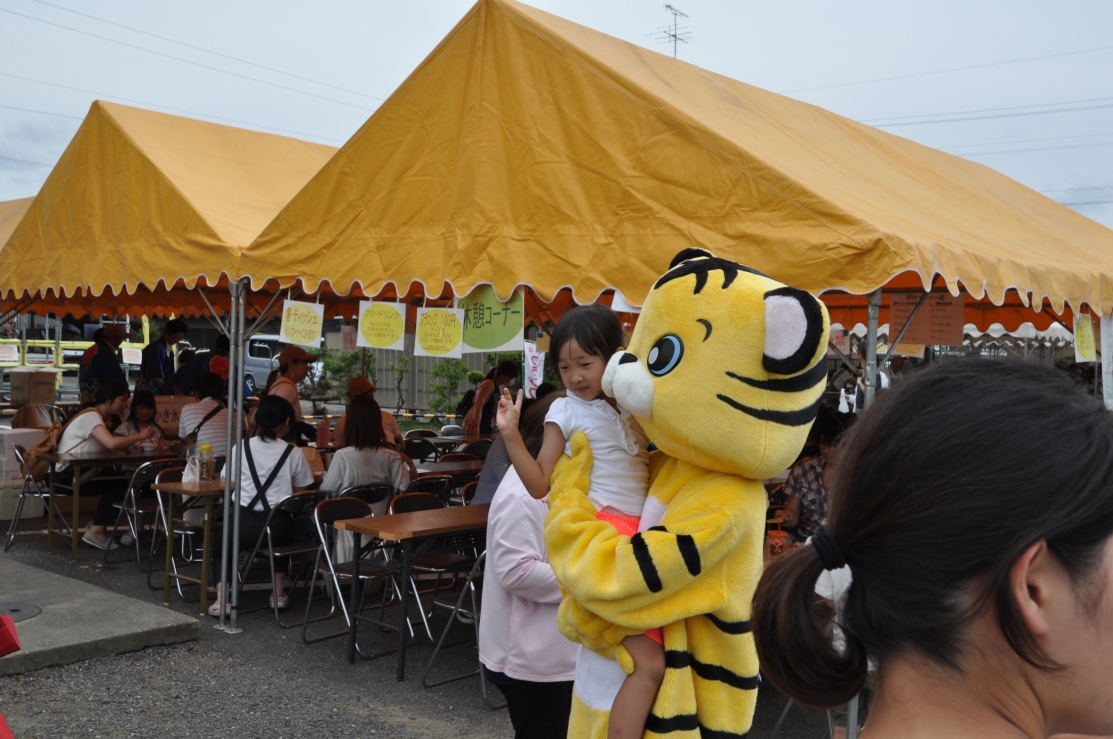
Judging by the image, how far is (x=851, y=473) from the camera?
3.24ft

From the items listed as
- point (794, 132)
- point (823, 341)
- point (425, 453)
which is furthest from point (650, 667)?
point (425, 453)

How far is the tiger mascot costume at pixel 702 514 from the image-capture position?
205 centimetres

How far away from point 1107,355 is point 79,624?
627 cm

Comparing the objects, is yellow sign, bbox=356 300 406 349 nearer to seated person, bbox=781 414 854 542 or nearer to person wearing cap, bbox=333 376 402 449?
person wearing cap, bbox=333 376 402 449

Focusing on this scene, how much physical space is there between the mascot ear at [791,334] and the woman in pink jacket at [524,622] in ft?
4.09

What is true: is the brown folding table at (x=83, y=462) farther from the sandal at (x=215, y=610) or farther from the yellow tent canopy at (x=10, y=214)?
the yellow tent canopy at (x=10, y=214)

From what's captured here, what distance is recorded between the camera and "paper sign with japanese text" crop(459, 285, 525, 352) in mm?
4793

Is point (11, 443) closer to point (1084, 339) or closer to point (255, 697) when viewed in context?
point (255, 697)

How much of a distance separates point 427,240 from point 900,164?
3595 millimetres

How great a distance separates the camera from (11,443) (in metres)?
9.21

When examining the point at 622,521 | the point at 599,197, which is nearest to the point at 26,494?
the point at 599,197

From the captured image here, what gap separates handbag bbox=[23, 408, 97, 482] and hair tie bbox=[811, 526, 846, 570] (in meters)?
8.06

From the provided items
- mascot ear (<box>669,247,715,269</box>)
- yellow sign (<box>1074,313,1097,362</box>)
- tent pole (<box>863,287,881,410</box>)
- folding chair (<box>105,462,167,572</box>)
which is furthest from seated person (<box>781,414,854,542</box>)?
folding chair (<box>105,462,167,572</box>)

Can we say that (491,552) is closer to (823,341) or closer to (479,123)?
(823,341)
